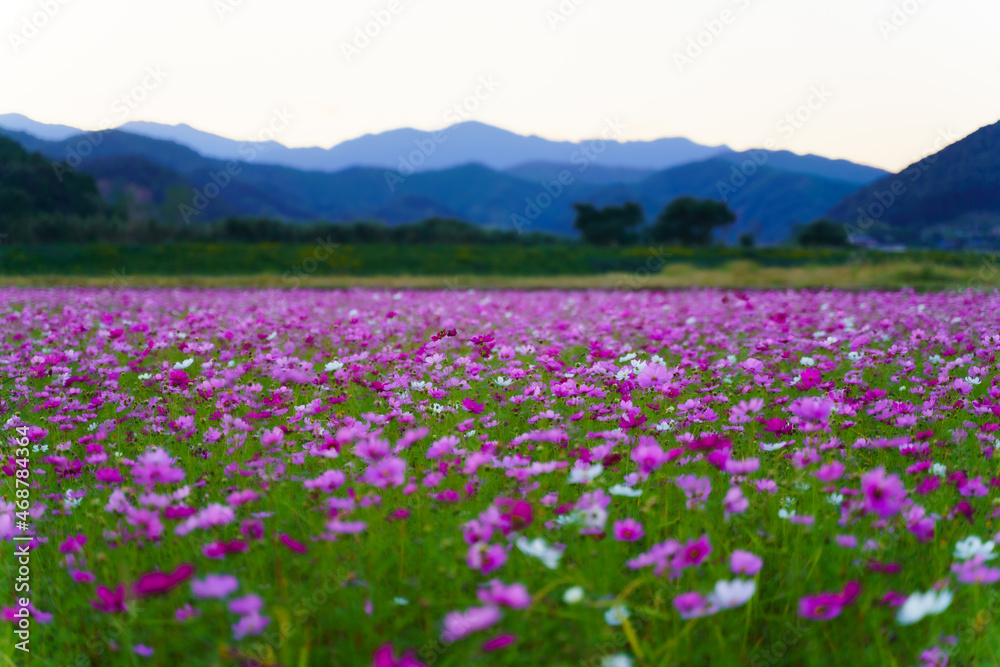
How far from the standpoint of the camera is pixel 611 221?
69438 millimetres

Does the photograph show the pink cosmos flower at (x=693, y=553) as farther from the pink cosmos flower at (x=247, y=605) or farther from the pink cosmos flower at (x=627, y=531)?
the pink cosmos flower at (x=247, y=605)

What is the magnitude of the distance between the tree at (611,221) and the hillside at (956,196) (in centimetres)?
2314

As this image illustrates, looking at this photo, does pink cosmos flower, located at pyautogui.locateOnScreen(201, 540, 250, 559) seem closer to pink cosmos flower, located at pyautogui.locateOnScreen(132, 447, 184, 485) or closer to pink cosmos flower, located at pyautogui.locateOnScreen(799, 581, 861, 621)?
pink cosmos flower, located at pyautogui.locateOnScreen(132, 447, 184, 485)

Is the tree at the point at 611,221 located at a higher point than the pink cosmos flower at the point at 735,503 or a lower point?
higher

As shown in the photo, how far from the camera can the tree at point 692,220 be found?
67.5m

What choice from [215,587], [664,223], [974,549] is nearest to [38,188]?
[664,223]

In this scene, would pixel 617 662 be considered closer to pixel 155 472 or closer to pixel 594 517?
pixel 594 517

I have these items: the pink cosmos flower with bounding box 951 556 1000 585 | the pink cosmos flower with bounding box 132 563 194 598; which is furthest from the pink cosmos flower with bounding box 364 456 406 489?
the pink cosmos flower with bounding box 951 556 1000 585

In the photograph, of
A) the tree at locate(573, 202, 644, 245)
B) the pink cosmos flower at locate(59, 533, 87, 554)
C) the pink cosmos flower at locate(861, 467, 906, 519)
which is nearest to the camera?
the pink cosmos flower at locate(861, 467, 906, 519)

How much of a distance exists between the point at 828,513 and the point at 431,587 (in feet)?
4.90

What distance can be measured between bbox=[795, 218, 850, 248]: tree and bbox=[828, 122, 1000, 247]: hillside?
17.9 ft

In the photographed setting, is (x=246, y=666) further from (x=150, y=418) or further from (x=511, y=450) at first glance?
(x=150, y=418)

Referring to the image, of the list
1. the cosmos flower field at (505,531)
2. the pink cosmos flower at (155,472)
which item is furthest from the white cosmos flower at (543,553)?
the pink cosmos flower at (155,472)

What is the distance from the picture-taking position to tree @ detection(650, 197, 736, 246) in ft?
→ 221
